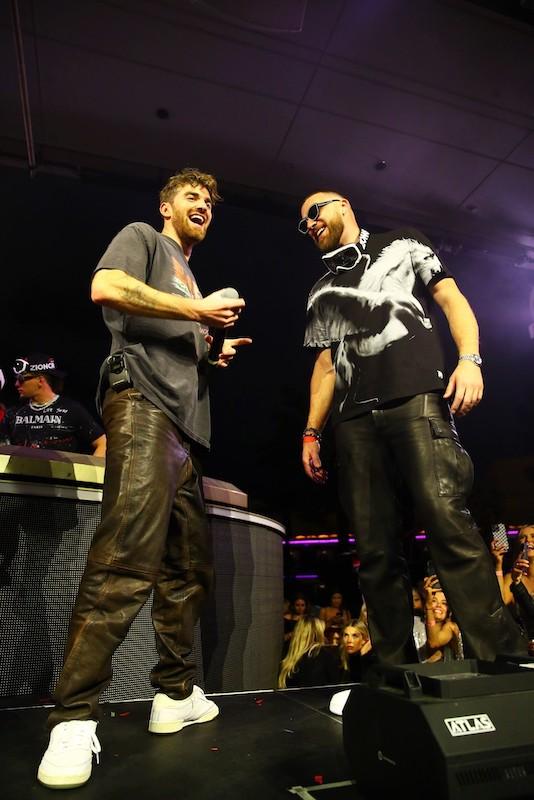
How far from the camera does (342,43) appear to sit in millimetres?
3828

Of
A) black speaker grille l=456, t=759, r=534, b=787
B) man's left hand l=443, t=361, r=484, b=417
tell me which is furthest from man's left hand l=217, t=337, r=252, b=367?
black speaker grille l=456, t=759, r=534, b=787

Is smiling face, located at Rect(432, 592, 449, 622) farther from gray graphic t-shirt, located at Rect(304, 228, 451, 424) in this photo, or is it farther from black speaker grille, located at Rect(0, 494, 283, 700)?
gray graphic t-shirt, located at Rect(304, 228, 451, 424)

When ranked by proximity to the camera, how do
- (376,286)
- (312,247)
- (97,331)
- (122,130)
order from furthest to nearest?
1. (97,331)
2. (312,247)
3. (122,130)
4. (376,286)

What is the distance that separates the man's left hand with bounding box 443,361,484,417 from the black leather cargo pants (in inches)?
2.5

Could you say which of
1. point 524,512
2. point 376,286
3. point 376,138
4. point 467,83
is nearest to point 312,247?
point 376,138

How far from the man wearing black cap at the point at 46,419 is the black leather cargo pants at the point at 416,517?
266 centimetres

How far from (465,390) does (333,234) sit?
0.84m

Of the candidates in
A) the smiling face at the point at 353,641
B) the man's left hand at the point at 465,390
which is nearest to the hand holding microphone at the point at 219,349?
the man's left hand at the point at 465,390

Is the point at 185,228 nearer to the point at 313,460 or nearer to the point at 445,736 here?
the point at 313,460

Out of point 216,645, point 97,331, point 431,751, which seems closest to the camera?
point 431,751

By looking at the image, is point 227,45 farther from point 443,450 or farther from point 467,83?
point 443,450

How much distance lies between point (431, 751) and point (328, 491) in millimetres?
16590

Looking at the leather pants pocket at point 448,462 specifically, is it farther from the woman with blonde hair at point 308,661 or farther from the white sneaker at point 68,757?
the woman with blonde hair at point 308,661

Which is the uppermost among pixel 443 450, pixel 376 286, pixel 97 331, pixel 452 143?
pixel 97 331
